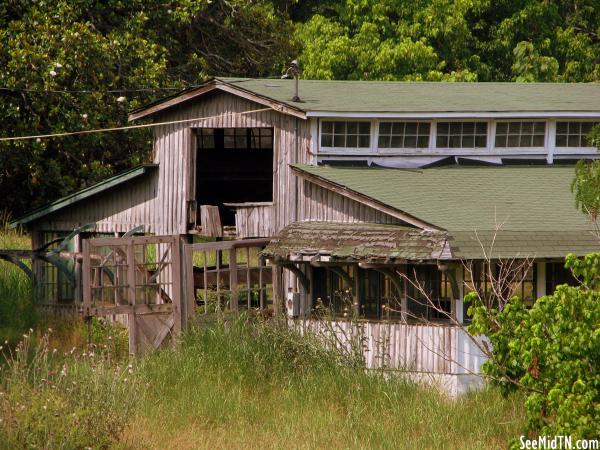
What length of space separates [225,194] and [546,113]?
24.6 feet

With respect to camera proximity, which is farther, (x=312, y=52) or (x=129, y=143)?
(x=312, y=52)

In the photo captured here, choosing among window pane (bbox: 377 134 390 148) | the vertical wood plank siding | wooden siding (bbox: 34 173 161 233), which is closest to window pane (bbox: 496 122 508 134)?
window pane (bbox: 377 134 390 148)

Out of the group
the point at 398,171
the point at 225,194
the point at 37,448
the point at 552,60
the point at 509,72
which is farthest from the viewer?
the point at 509,72

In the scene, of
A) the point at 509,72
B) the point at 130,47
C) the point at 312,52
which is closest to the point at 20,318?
the point at 130,47

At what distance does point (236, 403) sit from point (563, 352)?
20.1 ft

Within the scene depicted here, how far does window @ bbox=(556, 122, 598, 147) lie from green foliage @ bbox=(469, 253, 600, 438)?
11762mm

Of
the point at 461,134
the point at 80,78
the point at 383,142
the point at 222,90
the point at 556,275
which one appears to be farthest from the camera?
the point at 80,78

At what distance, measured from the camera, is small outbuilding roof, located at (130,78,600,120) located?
23828 millimetres

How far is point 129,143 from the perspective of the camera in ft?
109

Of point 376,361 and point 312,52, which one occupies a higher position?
point 312,52

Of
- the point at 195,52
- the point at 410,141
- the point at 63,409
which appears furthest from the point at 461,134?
the point at 195,52

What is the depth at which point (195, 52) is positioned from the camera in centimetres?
3684

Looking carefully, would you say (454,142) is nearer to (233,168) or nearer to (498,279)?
(233,168)

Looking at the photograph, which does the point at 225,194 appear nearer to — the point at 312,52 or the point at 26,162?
the point at 26,162
